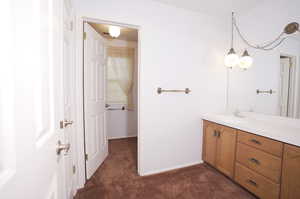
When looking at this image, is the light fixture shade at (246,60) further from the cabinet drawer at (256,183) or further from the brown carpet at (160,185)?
the brown carpet at (160,185)

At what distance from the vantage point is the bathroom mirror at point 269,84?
152cm

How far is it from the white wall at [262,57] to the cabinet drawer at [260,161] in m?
0.65

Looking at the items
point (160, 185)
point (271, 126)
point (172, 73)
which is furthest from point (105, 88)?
point (271, 126)

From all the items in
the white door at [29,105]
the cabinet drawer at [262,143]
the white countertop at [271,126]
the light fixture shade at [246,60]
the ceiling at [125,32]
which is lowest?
the cabinet drawer at [262,143]

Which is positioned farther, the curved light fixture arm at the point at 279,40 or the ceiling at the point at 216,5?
the ceiling at the point at 216,5

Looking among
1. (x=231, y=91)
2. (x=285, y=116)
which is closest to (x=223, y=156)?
(x=285, y=116)

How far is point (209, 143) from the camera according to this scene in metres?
2.12

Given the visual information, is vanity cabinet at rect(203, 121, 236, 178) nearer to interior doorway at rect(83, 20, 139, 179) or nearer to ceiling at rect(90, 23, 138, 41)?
interior doorway at rect(83, 20, 139, 179)

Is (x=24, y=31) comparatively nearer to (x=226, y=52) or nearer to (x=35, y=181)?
(x=35, y=181)

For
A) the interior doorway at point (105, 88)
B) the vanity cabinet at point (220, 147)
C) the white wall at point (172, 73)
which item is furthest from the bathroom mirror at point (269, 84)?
the interior doorway at point (105, 88)

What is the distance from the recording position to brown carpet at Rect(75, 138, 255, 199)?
1562 millimetres

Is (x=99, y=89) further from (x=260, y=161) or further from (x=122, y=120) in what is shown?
(x=260, y=161)

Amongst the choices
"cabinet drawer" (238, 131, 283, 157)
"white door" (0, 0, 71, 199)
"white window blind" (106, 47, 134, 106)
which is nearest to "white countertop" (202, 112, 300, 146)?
"cabinet drawer" (238, 131, 283, 157)

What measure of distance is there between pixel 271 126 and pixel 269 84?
2.03 feet
